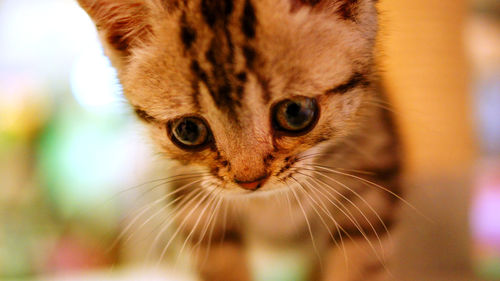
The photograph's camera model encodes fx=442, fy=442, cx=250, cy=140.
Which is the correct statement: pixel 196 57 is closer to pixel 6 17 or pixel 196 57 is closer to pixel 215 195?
pixel 215 195

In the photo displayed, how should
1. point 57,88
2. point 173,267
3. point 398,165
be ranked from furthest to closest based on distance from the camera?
point 57,88
point 173,267
point 398,165

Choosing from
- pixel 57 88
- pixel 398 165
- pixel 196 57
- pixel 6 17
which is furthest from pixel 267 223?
pixel 6 17

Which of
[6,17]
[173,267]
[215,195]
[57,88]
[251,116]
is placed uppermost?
[6,17]

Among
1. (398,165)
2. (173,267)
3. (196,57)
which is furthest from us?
(173,267)

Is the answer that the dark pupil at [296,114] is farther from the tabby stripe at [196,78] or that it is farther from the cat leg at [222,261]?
the cat leg at [222,261]

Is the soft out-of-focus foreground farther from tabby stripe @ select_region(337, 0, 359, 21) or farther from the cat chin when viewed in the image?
the cat chin

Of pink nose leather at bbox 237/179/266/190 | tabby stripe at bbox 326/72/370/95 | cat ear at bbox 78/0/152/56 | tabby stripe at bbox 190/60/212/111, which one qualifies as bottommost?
pink nose leather at bbox 237/179/266/190

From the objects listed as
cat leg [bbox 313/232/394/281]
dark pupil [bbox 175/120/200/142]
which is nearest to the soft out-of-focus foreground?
cat leg [bbox 313/232/394/281]

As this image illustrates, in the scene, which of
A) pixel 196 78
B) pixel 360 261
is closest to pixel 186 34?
pixel 196 78
